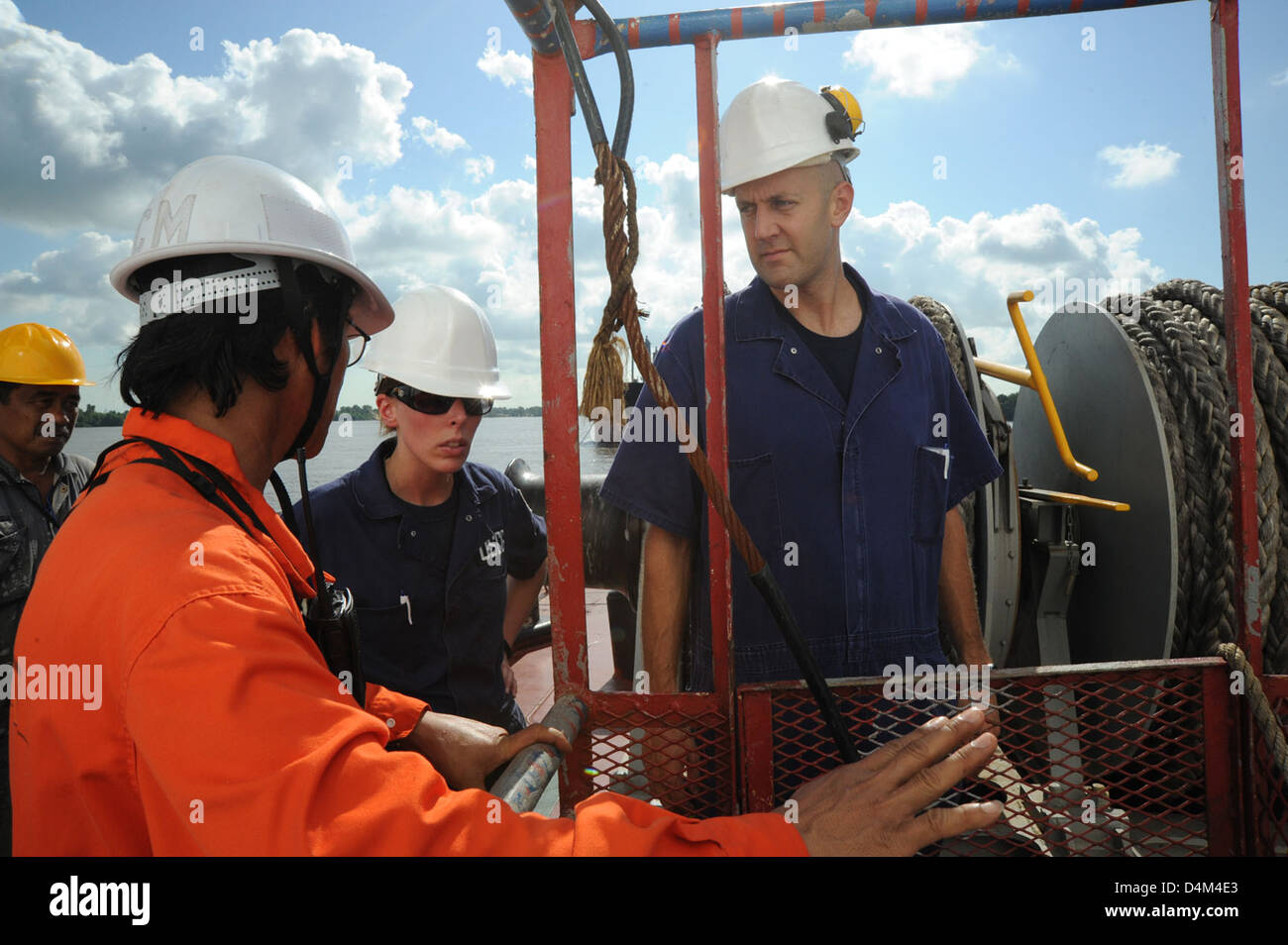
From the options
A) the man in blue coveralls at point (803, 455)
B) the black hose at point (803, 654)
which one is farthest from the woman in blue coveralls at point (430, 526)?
the black hose at point (803, 654)

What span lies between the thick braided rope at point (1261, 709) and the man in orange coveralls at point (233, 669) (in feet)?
2.50

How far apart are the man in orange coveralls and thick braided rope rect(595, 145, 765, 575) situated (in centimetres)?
52

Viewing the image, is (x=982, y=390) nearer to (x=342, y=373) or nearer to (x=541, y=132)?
(x=541, y=132)

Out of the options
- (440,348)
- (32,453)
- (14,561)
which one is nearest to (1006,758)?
(440,348)

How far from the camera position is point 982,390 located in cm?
343

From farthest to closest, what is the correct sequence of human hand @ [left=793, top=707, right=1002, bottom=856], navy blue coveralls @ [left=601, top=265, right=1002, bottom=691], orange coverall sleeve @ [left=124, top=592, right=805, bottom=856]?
navy blue coveralls @ [left=601, top=265, right=1002, bottom=691] → human hand @ [left=793, top=707, right=1002, bottom=856] → orange coverall sleeve @ [left=124, top=592, right=805, bottom=856]

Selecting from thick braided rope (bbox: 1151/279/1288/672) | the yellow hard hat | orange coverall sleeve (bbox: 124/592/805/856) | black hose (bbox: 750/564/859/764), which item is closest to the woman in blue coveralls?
black hose (bbox: 750/564/859/764)

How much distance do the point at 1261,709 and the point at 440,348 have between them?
2.86 metres

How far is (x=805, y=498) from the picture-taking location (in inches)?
84.9

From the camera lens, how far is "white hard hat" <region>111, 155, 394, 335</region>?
149 centimetres

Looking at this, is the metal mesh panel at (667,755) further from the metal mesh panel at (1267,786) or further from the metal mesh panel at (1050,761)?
the metal mesh panel at (1267,786)

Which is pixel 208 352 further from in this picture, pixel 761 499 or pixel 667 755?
pixel 761 499

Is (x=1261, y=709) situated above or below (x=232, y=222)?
below

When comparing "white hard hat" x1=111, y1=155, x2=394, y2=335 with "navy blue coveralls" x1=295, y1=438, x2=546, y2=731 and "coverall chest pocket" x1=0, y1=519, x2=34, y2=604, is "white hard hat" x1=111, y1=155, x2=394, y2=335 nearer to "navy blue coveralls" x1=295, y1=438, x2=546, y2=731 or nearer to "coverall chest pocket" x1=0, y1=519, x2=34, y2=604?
"navy blue coveralls" x1=295, y1=438, x2=546, y2=731
